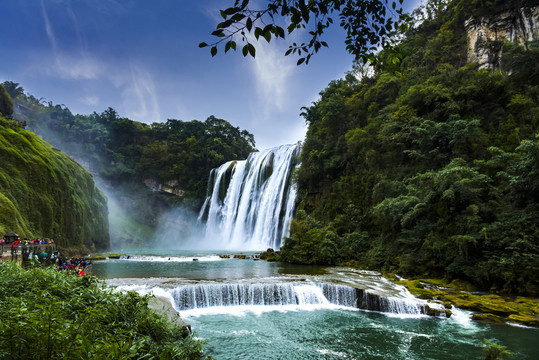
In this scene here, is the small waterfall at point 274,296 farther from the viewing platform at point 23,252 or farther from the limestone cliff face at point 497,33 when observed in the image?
the limestone cliff face at point 497,33

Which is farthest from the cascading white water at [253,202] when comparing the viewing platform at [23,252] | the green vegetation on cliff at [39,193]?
the viewing platform at [23,252]

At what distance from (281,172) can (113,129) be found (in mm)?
34380

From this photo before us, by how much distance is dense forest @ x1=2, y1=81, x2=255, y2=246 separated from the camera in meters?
48.1

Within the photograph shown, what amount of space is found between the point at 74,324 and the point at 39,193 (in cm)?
2220

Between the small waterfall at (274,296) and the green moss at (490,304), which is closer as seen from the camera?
the green moss at (490,304)

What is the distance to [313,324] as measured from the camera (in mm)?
10133

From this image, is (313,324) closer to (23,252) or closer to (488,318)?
(488,318)

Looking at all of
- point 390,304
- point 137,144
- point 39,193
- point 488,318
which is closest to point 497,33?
point 488,318

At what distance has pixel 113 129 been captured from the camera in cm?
5297

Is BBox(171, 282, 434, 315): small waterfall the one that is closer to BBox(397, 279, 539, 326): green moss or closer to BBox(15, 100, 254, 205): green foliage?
BBox(397, 279, 539, 326): green moss

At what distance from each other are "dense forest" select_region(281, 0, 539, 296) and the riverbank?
761 mm

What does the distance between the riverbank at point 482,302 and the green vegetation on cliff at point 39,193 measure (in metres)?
19.7

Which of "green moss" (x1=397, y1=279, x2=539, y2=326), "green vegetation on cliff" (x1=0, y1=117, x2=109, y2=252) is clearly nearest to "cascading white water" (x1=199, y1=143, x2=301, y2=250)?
"green vegetation on cliff" (x1=0, y1=117, x2=109, y2=252)

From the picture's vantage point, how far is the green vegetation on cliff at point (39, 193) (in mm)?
18000
